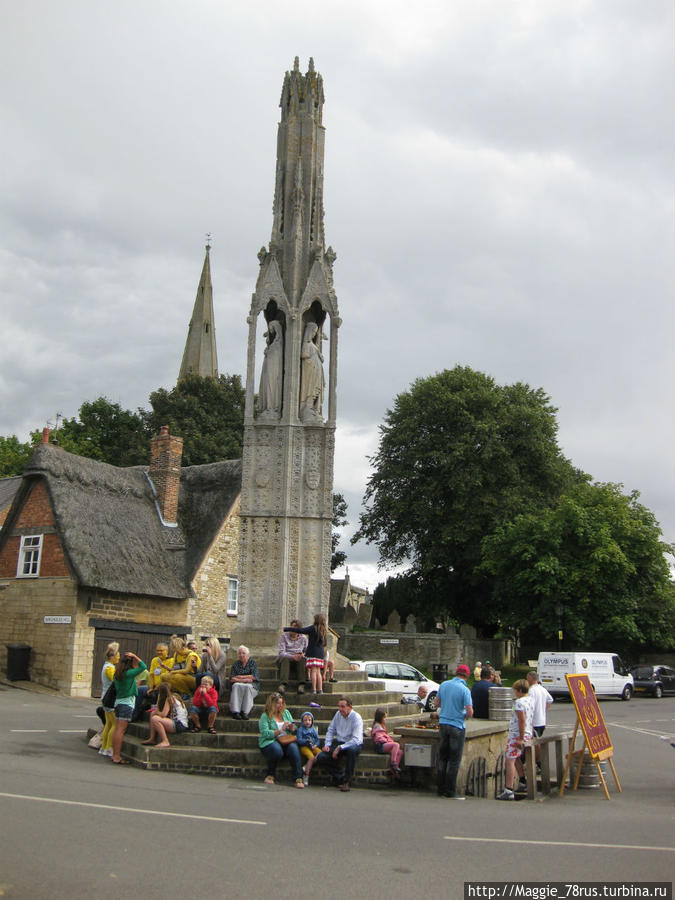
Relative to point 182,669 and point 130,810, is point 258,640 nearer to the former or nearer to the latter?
point 182,669

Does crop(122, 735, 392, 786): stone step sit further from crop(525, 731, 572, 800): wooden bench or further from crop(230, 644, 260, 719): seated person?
crop(525, 731, 572, 800): wooden bench

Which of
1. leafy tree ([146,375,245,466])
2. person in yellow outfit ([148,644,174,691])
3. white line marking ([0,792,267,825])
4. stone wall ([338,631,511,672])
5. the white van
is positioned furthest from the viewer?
leafy tree ([146,375,245,466])

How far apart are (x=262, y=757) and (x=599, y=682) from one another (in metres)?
22.8

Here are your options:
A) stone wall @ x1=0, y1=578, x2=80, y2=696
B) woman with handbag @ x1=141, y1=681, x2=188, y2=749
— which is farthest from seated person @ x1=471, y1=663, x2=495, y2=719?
stone wall @ x1=0, y1=578, x2=80, y2=696

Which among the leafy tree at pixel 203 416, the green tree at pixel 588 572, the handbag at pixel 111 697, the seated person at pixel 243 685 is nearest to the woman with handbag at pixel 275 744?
the seated person at pixel 243 685

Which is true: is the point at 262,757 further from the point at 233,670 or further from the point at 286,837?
the point at 286,837

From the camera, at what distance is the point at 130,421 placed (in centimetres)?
5131

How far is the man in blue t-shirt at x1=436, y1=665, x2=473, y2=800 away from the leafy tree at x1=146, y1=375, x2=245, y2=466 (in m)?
36.9

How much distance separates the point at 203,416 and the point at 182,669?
3676 centimetres

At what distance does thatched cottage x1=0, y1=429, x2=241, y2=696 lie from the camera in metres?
25.3

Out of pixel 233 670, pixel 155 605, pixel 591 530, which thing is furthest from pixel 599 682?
pixel 233 670

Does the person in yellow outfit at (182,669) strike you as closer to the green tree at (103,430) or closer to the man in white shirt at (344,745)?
the man in white shirt at (344,745)

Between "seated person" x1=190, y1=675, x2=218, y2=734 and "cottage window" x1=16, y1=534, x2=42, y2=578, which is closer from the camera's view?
"seated person" x1=190, y1=675, x2=218, y2=734

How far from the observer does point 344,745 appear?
10.1 m
